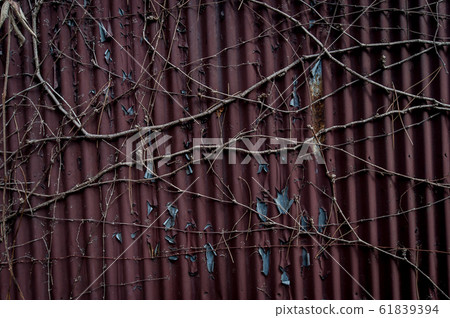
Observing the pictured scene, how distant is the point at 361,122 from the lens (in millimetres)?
1929

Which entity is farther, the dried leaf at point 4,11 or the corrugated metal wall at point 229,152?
the corrugated metal wall at point 229,152

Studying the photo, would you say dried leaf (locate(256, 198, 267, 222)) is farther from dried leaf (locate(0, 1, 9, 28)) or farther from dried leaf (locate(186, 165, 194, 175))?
dried leaf (locate(0, 1, 9, 28))

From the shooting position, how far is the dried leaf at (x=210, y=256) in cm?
193

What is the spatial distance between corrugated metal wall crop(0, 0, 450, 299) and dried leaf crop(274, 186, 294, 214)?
0.04 feet

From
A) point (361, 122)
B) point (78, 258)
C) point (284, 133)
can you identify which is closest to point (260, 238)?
point (284, 133)

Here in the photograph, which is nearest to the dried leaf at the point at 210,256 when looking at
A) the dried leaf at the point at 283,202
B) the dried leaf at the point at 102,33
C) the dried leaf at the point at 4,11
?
the dried leaf at the point at 283,202

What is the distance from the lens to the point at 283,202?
193cm

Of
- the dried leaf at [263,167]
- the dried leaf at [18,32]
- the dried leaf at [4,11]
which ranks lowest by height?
the dried leaf at [263,167]

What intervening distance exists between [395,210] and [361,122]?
0.61 metres

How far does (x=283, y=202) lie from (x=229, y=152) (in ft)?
1.57

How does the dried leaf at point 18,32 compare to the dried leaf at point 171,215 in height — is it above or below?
above

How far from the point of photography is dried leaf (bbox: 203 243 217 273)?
1.93 metres

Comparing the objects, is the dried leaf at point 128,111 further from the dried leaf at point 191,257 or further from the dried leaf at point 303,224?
the dried leaf at point 303,224

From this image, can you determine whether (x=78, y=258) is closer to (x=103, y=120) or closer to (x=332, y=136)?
(x=103, y=120)
